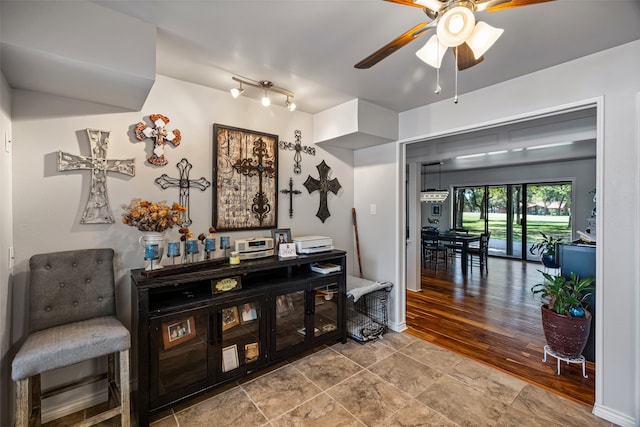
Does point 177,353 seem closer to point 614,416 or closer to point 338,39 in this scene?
point 338,39

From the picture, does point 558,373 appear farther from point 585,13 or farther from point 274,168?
point 274,168

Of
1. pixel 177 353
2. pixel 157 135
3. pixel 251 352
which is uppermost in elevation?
pixel 157 135

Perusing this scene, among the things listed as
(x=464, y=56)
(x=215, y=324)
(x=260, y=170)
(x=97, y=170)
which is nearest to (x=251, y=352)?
(x=215, y=324)

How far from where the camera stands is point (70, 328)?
175 cm

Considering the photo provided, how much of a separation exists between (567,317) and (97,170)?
3.93m

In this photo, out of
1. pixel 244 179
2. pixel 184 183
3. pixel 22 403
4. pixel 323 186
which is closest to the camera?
pixel 22 403

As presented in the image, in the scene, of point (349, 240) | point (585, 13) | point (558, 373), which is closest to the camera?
point (585, 13)

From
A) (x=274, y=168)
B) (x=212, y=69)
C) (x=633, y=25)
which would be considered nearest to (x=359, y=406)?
(x=274, y=168)

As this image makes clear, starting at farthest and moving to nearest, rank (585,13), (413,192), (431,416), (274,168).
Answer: (413,192) → (274,168) → (431,416) → (585,13)

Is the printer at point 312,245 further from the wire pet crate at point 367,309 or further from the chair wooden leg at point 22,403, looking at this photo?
the chair wooden leg at point 22,403

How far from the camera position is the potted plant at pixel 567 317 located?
2.44m

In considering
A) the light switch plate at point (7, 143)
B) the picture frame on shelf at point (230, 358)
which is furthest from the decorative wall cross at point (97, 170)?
the picture frame on shelf at point (230, 358)

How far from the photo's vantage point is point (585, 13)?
1.63 metres

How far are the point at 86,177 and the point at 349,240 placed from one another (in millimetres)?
2718
